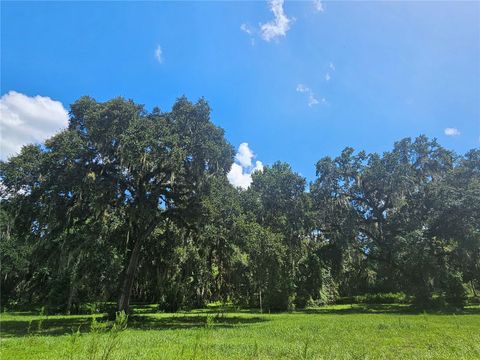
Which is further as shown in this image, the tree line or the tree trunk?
the tree trunk

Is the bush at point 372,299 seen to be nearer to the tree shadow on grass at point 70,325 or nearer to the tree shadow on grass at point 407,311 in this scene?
the tree shadow on grass at point 407,311

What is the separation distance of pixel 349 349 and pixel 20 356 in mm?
8400

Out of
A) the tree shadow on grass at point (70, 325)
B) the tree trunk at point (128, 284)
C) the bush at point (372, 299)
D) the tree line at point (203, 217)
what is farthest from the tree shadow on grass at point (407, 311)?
the tree trunk at point (128, 284)

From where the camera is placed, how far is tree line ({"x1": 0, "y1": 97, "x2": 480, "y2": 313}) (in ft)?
53.7

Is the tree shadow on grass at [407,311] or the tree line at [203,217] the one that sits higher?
the tree line at [203,217]

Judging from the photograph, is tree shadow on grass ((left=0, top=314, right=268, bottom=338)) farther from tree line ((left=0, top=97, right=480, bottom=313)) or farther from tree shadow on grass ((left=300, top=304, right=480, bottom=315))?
tree shadow on grass ((left=300, top=304, right=480, bottom=315))

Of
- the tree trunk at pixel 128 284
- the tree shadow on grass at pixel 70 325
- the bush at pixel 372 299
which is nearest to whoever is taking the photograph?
the tree shadow on grass at pixel 70 325

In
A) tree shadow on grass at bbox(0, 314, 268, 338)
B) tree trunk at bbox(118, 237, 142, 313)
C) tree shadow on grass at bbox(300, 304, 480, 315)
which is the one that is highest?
tree trunk at bbox(118, 237, 142, 313)

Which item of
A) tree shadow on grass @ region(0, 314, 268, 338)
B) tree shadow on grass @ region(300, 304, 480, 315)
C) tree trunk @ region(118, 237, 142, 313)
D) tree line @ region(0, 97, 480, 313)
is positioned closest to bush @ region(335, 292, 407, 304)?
tree line @ region(0, 97, 480, 313)

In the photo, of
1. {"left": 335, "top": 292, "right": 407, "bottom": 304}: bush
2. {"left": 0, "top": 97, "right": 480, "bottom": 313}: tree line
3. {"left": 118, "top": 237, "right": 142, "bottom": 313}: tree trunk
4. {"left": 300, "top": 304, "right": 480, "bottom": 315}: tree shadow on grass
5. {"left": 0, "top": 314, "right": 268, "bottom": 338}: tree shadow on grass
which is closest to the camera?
{"left": 0, "top": 314, "right": 268, "bottom": 338}: tree shadow on grass

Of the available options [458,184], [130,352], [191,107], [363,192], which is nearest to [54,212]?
[191,107]

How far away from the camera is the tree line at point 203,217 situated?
16359mm

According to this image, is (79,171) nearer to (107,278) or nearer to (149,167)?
(149,167)

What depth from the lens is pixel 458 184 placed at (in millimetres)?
26281
